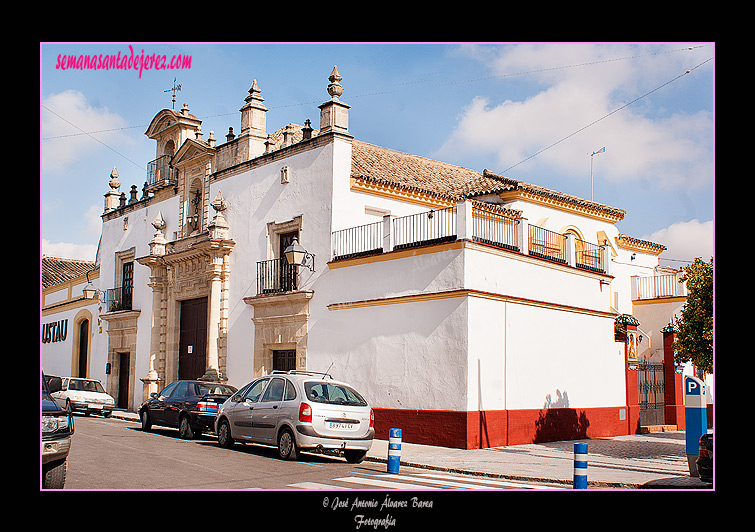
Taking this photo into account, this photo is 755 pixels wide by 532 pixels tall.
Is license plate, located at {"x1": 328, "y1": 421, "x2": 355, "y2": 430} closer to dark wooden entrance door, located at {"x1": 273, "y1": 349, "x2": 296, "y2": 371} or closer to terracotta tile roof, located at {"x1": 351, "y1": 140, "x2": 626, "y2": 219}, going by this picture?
dark wooden entrance door, located at {"x1": 273, "y1": 349, "x2": 296, "y2": 371}

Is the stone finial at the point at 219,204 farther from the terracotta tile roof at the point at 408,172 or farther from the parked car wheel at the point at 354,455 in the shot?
the parked car wheel at the point at 354,455

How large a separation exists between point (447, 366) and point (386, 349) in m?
1.98

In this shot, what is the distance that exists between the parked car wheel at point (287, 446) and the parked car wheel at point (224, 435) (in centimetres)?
203

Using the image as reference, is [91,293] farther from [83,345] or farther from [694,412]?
[694,412]

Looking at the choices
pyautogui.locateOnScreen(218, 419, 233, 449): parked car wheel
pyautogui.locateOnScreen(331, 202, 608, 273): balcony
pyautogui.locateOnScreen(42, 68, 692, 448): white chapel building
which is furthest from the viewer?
pyautogui.locateOnScreen(331, 202, 608, 273): balcony

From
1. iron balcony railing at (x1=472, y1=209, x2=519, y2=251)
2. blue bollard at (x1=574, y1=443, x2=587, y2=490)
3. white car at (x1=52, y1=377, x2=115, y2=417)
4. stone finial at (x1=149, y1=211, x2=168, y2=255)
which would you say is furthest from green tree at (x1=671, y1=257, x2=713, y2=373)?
white car at (x1=52, y1=377, x2=115, y2=417)

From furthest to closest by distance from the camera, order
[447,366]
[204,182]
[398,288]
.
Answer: [204,182] → [398,288] → [447,366]

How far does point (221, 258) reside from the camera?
24.0 meters

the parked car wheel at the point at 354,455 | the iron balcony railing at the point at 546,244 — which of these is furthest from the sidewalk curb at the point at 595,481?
the iron balcony railing at the point at 546,244

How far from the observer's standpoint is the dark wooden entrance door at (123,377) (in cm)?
2911

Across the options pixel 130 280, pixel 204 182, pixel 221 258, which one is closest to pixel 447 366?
pixel 221 258

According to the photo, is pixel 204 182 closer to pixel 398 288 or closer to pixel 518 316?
pixel 398 288

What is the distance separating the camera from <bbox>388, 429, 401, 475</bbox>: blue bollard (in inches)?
458

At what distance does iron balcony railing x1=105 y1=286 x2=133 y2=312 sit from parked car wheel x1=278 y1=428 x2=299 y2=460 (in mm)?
17132
